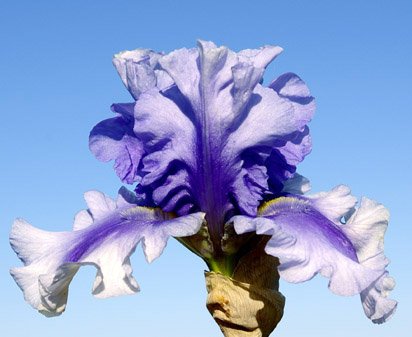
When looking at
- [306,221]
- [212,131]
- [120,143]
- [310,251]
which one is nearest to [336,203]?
[306,221]

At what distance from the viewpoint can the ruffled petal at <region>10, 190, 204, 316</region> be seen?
390 centimetres

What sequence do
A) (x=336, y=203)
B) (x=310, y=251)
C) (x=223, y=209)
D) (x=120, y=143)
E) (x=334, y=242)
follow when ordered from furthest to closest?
1. (x=120, y=143)
2. (x=336, y=203)
3. (x=223, y=209)
4. (x=334, y=242)
5. (x=310, y=251)

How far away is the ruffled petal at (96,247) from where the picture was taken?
390cm

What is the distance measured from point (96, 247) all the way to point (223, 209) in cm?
66

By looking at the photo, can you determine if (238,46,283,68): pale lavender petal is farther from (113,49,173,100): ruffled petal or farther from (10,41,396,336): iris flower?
(113,49,173,100): ruffled petal

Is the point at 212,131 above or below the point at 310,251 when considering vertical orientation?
above

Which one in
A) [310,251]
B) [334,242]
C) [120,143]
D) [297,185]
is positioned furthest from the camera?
[297,185]

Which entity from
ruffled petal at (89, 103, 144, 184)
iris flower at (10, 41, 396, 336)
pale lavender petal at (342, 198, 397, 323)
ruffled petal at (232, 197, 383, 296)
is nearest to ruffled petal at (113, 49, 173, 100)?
Answer: iris flower at (10, 41, 396, 336)

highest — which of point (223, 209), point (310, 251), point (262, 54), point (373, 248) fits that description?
point (262, 54)

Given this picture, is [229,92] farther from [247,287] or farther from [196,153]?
[247,287]

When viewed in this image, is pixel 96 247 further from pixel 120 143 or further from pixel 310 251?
pixel 310 251

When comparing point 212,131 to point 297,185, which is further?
point 297,185

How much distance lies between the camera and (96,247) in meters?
4.13

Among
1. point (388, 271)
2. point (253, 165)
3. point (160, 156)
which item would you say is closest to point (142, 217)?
point (160, 156)
